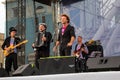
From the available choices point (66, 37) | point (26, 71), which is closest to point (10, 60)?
point (66, 37)

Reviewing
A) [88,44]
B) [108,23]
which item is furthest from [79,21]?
[88,44]

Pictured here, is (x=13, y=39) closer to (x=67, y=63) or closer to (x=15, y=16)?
(x=67, y=63)

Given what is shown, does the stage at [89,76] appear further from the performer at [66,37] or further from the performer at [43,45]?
the performer at [43,45]

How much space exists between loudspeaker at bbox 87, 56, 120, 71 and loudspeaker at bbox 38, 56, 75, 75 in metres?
0.22

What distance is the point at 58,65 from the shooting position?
4.40 meters

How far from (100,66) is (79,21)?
20.7ft

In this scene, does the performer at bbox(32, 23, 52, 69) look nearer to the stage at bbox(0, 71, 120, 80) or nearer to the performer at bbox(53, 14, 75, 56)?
the performer at bbox(53, 14, 75, 56)

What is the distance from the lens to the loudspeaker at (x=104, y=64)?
4037 millimetres

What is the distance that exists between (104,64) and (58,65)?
56 centimetres

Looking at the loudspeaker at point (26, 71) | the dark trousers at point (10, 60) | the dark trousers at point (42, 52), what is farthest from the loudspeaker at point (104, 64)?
the dark trousers at point (10, 60)

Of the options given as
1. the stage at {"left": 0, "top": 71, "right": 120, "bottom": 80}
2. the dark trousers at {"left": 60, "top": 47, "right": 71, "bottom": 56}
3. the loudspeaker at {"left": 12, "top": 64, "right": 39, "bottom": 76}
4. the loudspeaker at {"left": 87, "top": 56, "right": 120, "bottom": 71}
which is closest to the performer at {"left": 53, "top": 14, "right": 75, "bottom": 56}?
the dark trousers at {"left": 60, "top": 47, "right": 71, "bottom": 56}

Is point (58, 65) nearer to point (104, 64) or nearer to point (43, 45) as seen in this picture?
point (104, 64)

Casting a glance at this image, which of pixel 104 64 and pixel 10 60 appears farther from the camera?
pixel 10 60

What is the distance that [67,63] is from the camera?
173 inches
